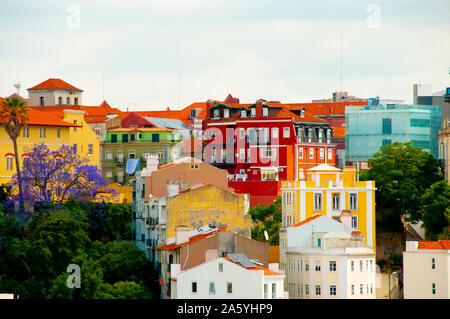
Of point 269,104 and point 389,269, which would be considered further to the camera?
point 269,104

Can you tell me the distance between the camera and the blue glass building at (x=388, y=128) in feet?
500

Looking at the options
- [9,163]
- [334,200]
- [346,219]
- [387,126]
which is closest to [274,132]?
[387,126]

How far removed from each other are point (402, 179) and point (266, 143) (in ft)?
98.4

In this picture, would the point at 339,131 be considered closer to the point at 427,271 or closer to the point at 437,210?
the point at 437,210

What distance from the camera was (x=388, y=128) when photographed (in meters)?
154

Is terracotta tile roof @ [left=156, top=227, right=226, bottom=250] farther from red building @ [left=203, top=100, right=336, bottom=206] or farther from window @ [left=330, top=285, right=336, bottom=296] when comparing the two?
red building @ [left=203, top=100, right=336, bottom=206]

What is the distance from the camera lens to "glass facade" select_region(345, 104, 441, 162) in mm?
152500

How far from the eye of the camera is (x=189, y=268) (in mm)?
97188

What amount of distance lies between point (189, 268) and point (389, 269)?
18278mm

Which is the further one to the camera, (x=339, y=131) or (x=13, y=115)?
(x=339, y=131)

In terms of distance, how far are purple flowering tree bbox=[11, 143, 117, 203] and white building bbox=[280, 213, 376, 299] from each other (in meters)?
25.3
